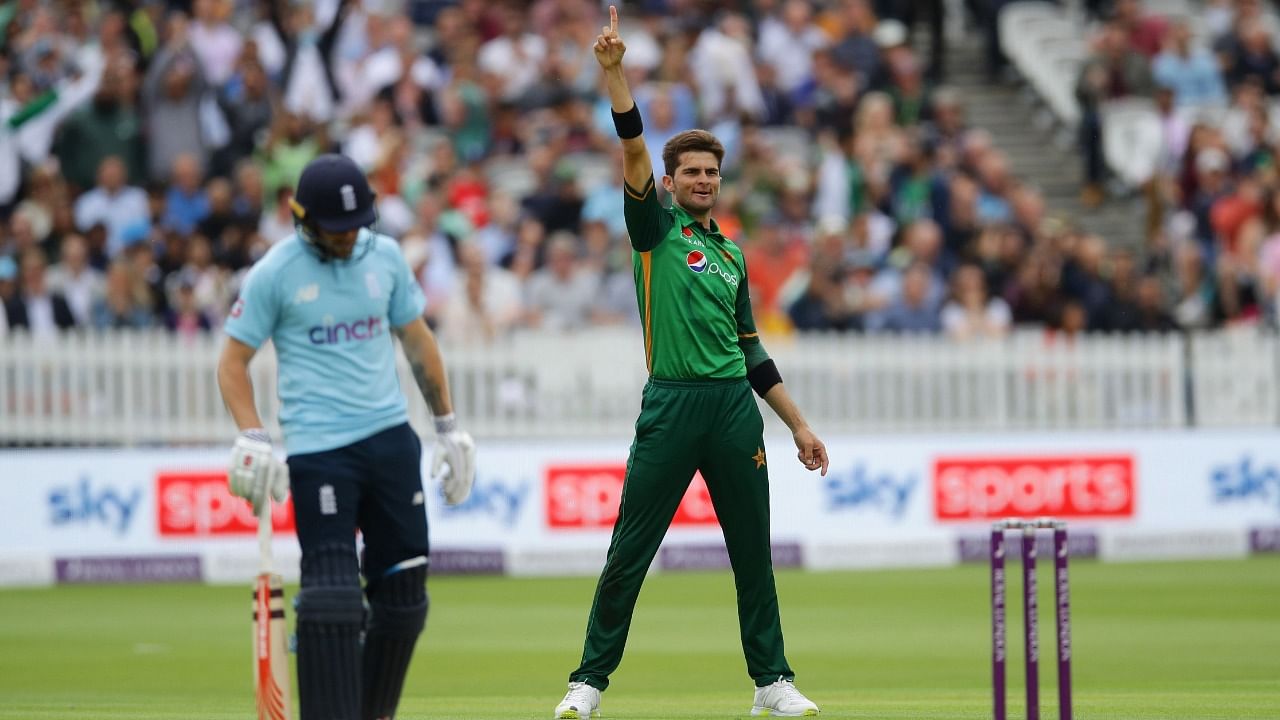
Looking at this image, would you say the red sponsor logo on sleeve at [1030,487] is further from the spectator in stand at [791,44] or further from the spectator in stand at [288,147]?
the spectator in stand at [288,147]

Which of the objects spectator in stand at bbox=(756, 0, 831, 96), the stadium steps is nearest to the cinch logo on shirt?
spectator in stand at bbox=(756, 0, 831, 96)

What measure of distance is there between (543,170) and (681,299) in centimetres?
1246

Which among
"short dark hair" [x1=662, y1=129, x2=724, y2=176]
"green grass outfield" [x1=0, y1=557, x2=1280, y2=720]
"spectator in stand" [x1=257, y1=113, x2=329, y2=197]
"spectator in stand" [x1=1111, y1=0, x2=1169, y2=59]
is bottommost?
"green grass outfield" [x1=0, y1=557, x2=1280, y2=720]

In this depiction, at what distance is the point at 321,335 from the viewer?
24.4 feet

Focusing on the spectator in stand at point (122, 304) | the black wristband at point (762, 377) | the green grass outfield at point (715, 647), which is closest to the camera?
the black wristband at point (762, 377)

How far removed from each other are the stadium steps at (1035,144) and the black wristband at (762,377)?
15.2 meters

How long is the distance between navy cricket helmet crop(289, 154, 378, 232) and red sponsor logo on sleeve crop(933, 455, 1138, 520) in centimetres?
1090

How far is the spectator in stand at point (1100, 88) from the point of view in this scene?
77.4 ft

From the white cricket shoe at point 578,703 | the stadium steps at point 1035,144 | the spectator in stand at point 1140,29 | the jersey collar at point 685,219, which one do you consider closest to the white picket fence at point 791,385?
the stadium steps at point 1035,144

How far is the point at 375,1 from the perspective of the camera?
924 inches

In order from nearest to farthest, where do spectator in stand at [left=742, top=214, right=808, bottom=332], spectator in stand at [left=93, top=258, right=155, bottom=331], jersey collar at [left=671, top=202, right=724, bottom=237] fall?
jersey collar at [left=671, top=202, right=724, bottom=237] < spectator in stand at [left=93, top=258, right=155, bottom=331] < spectator in stand at [left=742, top=214, right=808, bottom=332]

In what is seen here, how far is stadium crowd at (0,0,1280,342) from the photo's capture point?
62.4 feet

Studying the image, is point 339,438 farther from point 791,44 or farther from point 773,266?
point 791,44

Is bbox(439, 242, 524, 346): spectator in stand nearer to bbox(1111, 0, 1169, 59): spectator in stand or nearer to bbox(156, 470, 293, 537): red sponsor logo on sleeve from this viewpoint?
bbox(156, 470, 293, 537): red sponsor logo on sleeve
